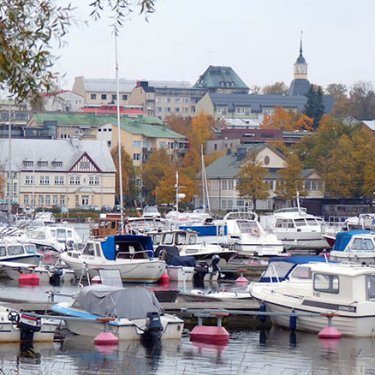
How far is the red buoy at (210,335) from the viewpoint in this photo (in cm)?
3334

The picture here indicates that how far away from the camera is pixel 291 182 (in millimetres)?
125000

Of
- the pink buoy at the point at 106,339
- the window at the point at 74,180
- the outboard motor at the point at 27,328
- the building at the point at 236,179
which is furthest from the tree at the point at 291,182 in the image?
the outboard motor at the point at 27,328

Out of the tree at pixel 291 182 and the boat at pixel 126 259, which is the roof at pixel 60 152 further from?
the boat at pixel 126 259

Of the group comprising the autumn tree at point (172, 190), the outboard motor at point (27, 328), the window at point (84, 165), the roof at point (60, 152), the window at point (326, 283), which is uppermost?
the roof at point (60, 152)

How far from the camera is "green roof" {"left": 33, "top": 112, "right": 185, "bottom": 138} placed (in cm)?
16738

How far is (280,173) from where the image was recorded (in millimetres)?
129000

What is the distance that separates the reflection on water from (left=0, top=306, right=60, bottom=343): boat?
241mm

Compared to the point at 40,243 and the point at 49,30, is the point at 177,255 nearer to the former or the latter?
the point at 40,243

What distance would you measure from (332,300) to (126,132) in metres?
132

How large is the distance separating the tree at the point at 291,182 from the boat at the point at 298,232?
43.3m

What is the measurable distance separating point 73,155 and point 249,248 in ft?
236

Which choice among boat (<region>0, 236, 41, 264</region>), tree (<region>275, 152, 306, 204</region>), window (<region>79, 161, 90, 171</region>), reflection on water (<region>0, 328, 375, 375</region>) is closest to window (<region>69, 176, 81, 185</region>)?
window (<region>79, 161, 90, 171</region>)

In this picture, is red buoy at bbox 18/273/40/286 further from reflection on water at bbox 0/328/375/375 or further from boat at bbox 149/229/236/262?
reflection on water at bbox 0/328/375/375

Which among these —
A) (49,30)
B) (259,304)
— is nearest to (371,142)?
(259,304)
